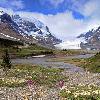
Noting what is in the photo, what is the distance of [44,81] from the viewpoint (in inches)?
2083

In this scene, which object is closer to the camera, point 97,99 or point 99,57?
point 97,99

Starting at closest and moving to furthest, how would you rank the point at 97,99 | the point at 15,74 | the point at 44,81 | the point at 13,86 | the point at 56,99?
the point at 97,99, the point at 56,99, the point at 13,86, the point at 44,81, the point at 15,74

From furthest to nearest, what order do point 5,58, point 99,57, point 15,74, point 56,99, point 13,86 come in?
point 99,57 → point 5,58 → point 15,74 → point 13,86 → point 56,99

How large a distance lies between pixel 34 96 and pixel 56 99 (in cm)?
246

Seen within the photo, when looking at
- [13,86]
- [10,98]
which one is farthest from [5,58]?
[10,98]

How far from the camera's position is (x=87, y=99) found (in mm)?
31906

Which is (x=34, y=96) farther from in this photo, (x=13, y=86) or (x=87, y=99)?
(x=13, y=86)

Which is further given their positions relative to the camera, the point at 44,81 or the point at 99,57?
the point at 99,57

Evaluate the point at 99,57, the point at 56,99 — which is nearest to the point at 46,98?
the point at 56,99

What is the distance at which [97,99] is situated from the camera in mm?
30406

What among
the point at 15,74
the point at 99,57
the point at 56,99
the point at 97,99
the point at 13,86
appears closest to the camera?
the point at 97,99

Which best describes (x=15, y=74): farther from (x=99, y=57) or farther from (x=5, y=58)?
(x=99, y=57)

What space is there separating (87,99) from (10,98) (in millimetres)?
7799

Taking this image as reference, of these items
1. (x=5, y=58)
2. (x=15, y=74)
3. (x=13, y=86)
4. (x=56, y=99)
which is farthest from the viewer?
(x=5, y=58)
